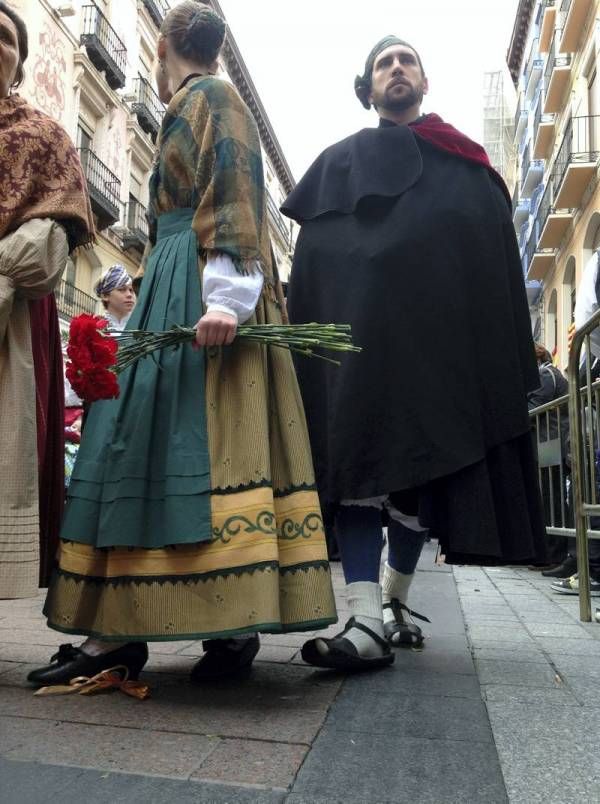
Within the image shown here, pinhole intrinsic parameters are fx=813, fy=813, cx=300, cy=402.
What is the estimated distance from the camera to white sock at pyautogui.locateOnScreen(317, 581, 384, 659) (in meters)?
2.27

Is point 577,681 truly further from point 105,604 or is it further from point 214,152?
point 214,152

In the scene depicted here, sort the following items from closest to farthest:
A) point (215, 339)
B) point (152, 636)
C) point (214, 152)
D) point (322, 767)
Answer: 1. point (322, 767)
2. point (152, 636)
3. point (215, 339)
4. point (214, 152)

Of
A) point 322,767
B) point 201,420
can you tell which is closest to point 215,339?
point 201,420

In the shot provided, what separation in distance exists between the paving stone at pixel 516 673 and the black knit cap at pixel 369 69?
75.8 inches

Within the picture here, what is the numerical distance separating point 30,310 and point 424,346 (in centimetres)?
115

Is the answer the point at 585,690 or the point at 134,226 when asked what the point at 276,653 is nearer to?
the point at 585,690

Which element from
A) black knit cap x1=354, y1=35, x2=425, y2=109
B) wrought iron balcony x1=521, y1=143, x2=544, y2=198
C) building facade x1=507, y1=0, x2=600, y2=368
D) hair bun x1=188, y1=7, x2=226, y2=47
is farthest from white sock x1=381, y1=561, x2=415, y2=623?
wrought iron balcony x1=521, y1=143, x2=544, y2=198

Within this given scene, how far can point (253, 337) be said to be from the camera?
2.11m

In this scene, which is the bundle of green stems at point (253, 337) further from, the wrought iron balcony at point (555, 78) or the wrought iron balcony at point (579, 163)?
the wrought iron balcony at point (555, 78)

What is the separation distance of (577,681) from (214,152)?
172cm

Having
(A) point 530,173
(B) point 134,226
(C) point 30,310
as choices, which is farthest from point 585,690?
(A) point 530,173

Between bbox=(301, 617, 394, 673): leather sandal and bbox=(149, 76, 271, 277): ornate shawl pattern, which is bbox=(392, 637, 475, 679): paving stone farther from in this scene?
bbox=(149, 76, 271, 277): ornate shawl pattern

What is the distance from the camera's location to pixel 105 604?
2.01 m

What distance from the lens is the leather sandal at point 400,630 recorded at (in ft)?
8.81
